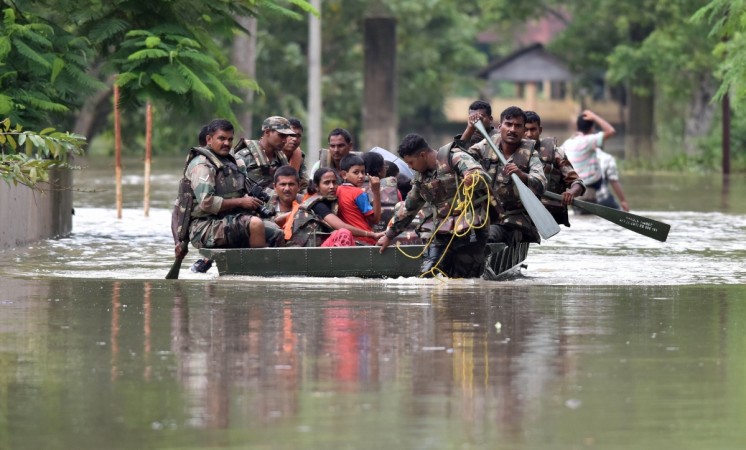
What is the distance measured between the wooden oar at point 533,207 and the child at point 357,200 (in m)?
1.35

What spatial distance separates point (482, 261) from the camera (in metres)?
16.0

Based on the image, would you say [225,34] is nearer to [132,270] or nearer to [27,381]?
[132,270]

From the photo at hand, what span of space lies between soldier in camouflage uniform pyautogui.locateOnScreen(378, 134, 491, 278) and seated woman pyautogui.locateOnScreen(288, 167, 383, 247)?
0.79 meters

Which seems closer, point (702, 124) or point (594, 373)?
point (594, 373)

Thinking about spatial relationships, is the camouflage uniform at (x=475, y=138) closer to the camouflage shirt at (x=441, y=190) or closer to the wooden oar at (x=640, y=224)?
the camouflage shirt at (x=441, y=190)

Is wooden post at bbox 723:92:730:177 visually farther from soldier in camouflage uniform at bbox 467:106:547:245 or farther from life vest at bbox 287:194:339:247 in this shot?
life vest at bbox 287:194:339:247

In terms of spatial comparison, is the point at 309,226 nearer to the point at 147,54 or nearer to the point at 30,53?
the point at 147,54

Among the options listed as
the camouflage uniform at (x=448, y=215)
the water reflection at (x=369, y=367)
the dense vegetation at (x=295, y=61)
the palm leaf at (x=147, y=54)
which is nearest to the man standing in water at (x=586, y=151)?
the dense vegetation at (x=295, y=61)

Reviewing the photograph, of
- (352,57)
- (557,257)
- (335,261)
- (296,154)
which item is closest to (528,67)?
(352,57)

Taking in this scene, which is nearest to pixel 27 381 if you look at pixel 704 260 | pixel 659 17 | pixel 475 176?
pixel 475 176

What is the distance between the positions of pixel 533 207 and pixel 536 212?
0.05 m

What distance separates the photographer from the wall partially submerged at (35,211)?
65.7ft

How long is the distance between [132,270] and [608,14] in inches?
1495

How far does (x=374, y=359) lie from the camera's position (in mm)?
10852
